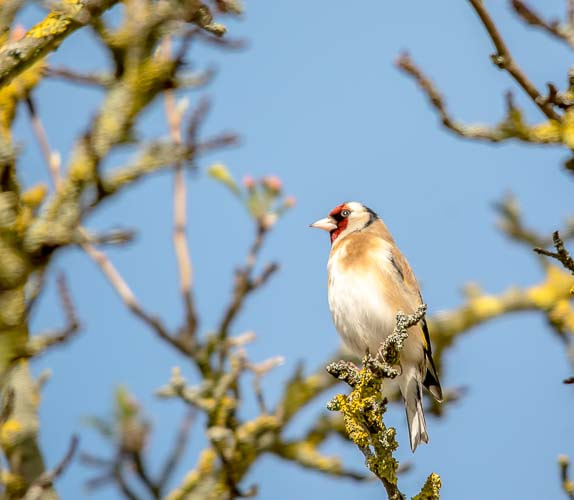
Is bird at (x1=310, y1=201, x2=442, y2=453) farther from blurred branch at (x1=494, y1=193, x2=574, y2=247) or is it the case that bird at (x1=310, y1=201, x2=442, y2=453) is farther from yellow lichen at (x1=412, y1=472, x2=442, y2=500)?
yellow lichen at (x1=412, y1=472, x2=442, y2=500)

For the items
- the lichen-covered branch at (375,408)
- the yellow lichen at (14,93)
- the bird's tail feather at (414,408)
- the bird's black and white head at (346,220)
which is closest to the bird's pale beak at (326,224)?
the bird's black and white head at (346,220)

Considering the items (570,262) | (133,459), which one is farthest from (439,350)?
(570,262)

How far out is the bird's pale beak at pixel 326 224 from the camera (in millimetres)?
6777

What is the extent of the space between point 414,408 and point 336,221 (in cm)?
180

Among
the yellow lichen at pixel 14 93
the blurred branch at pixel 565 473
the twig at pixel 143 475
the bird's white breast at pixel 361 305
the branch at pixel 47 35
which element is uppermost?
the branch at pixel 47 35

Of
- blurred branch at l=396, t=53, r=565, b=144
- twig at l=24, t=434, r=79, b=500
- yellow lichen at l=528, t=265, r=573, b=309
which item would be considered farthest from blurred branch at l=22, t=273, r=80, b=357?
yellow lichen at l=528, t=265, r=573, b=309

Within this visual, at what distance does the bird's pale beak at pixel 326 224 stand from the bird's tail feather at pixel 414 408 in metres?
1.44

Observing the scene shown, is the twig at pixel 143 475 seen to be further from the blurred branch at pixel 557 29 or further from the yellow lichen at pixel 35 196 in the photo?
the blurred branch at pixel 557 29

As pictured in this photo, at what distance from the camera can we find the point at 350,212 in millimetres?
6906

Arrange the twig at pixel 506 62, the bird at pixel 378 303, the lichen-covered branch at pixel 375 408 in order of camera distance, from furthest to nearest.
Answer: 1. the bird at pixel 378 303
2. the twig at pixel 506 62
3. the lichen-covered branch at pixel 375 408

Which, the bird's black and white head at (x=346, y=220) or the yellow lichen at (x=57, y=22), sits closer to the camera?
the yellow lichen at (x=57, y=22)

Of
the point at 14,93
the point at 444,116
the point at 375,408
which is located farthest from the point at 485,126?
the point at 14,93

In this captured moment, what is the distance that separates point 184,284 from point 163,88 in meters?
2.06

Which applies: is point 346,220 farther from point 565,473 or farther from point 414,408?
point 565,473
